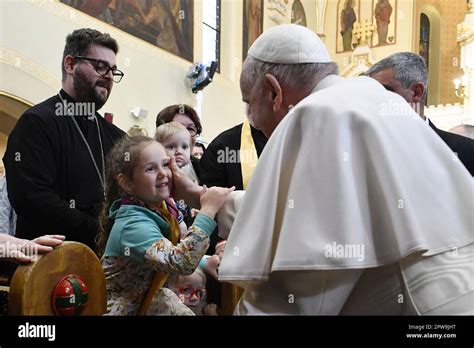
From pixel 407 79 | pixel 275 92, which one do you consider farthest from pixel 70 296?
pixel 407 79

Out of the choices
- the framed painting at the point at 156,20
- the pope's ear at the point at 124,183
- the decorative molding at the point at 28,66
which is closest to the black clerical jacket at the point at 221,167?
the pope's ear at the point at 124,183

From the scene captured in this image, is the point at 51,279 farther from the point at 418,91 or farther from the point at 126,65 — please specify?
the point at 126,65

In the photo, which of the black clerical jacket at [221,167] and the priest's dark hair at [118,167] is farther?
the black clerical jacket at [221,167]

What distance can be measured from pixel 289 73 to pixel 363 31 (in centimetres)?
989

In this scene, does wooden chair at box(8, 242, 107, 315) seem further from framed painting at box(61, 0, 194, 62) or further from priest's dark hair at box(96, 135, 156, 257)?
framed painting at box(61, 0, 194, 62)

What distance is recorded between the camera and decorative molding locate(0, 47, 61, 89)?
26.5 ft

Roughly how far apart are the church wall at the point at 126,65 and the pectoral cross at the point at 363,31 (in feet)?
7.08

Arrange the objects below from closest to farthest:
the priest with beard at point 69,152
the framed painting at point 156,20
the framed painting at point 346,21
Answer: the priest with beard at point 69,152, the framed painting at point 156,20, the framed painting at point 346,21

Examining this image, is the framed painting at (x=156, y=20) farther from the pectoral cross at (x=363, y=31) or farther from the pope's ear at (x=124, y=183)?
the pope's ear at (x=124, y=183)

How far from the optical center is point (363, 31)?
11.9m

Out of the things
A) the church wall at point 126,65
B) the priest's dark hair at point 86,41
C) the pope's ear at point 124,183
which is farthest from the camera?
the church wall at point 126,65

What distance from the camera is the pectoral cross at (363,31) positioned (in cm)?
1170

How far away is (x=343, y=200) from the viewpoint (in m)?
2.00
